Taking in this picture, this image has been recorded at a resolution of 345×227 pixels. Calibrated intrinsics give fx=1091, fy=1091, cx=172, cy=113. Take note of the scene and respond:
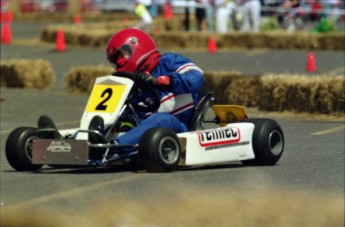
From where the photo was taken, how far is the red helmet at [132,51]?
7992 millimetres

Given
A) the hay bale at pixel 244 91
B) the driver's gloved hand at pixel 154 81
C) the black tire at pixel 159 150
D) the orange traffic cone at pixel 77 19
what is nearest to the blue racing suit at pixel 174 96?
the driver's gloved hand at pixel 154 81

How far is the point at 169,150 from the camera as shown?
7.95m

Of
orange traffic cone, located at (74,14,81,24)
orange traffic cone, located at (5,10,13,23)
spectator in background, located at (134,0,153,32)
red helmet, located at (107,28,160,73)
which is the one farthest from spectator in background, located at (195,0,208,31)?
red helmet, located at (107,28,160,73)

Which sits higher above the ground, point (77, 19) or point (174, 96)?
point (174, 96)

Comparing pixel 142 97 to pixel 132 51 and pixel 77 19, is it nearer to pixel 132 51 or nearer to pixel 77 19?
pixel 132 51

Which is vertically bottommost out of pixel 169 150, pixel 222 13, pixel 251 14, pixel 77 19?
pixel 77 19

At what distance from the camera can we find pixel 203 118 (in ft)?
27.4

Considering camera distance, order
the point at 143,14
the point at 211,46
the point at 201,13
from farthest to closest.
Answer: the point at 201,13, the point at 143,14, the point at 211,46

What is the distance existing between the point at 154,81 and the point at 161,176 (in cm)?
75

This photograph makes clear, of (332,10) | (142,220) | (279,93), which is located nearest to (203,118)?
(142,220)

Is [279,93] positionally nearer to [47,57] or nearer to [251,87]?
[251,87]

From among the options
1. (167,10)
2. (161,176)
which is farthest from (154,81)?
(167,10)

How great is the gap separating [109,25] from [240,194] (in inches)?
972

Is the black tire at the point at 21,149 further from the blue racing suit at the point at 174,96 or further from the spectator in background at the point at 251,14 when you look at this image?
the spectator in background at the point at 251,14
